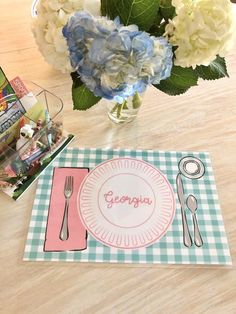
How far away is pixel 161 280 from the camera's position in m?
0.69

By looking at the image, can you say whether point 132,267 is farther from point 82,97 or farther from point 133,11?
point 133,11

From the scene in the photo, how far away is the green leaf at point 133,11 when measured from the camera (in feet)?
2.06

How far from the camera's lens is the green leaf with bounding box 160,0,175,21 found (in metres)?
0.66

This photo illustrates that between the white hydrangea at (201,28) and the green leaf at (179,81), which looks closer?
the white hydrangea at (201,28)

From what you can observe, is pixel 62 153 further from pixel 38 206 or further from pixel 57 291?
pixel 57 291

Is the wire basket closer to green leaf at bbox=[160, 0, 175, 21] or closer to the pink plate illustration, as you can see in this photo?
the pink plate illustration

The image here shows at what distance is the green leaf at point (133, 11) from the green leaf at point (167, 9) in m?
0.03

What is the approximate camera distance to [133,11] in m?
0.64

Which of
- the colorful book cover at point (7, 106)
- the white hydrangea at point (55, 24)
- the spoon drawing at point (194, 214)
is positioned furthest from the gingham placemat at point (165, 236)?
the white hydrangea at point (55, 24)

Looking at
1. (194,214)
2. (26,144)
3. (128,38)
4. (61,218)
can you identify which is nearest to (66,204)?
(61,218)

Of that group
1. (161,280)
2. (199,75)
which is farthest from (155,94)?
(161,280)

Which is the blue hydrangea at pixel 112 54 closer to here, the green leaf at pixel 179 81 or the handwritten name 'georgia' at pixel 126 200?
the green leaf at pixel 179 81

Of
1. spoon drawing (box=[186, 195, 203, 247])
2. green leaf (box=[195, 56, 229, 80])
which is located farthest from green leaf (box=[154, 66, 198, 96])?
spoon drawing (box=[186, 195, 203, 247])

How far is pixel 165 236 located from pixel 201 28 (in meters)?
0.38
